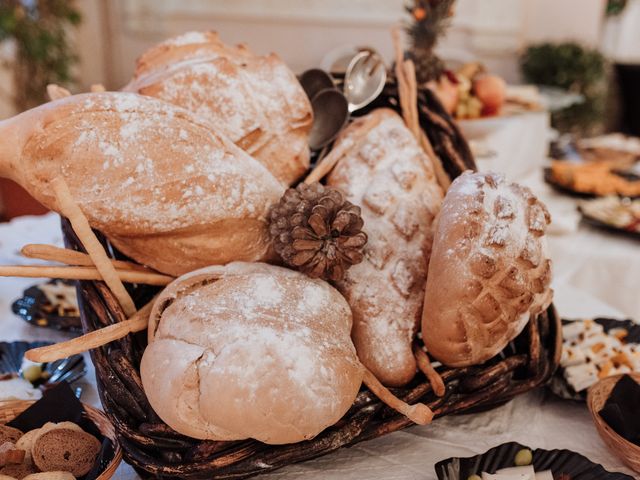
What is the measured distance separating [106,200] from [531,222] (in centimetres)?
48

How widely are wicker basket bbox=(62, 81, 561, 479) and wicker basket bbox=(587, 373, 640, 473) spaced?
56mm

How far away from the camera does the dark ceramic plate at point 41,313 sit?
0.86 m

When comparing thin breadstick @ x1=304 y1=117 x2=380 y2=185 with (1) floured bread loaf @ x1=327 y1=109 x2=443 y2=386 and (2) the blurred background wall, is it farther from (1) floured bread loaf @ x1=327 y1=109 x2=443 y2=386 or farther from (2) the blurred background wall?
(2) the blurred background wall

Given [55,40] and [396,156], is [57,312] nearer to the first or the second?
[396,156]

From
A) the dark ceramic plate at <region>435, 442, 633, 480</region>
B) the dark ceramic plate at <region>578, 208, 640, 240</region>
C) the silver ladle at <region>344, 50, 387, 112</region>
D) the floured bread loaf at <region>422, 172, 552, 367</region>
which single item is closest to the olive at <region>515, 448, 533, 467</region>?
the dark ceramic plate at <region>435, 442, 633, 480</region>

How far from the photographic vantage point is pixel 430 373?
0.62 m

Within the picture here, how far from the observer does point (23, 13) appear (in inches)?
131

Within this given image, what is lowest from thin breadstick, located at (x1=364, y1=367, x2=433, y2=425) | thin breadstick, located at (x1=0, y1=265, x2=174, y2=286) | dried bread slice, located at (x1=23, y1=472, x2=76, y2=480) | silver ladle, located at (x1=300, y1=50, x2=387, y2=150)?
dried bread slice, located at (x1=23, y1=472, x2=76, y2=480)

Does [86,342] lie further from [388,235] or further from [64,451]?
[388,235]

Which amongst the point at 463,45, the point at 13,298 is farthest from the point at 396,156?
the point at 463,45

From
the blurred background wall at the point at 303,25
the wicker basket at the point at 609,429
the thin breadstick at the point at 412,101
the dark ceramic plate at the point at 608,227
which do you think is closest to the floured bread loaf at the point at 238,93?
the thin breadstick at the point at 412,101

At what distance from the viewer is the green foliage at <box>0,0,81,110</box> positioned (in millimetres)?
3371

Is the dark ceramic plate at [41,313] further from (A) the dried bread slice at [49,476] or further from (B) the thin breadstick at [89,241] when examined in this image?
(A) the dried bread slice at [49,476]

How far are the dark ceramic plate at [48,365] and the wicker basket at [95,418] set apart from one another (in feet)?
0.33
